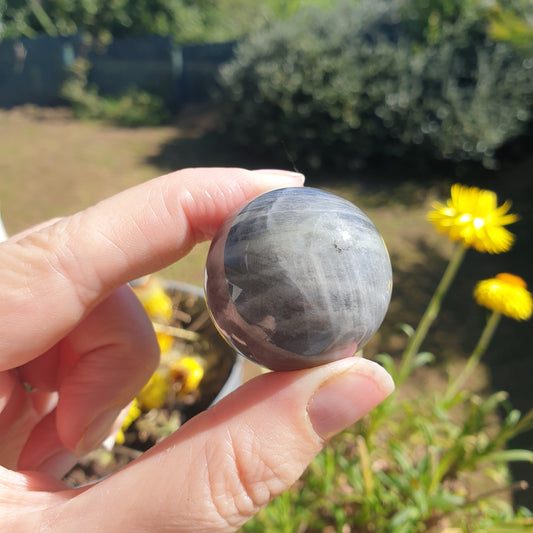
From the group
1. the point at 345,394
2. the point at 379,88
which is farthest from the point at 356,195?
the point at 345,394

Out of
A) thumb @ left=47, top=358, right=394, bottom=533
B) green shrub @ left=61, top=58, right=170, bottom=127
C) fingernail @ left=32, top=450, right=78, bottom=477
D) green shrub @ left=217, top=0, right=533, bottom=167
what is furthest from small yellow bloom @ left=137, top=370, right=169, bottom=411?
green shrub @ left=61, top=58, right=170, bottom=127

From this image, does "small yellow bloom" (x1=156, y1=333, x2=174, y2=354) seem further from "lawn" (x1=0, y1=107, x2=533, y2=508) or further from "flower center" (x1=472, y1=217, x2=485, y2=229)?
"lawn" (x1=0, y1=107, x2=533, y2=508)

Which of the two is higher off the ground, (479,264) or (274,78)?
(274,78)

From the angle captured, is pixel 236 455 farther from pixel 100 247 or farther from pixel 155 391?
pixel 155 391

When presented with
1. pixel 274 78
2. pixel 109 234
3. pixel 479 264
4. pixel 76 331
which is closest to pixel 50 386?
pixel 76 331

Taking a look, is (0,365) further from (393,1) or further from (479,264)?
(393,1)

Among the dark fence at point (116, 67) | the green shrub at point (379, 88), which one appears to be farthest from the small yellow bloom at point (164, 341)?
the dark fence at point (116, 67)
